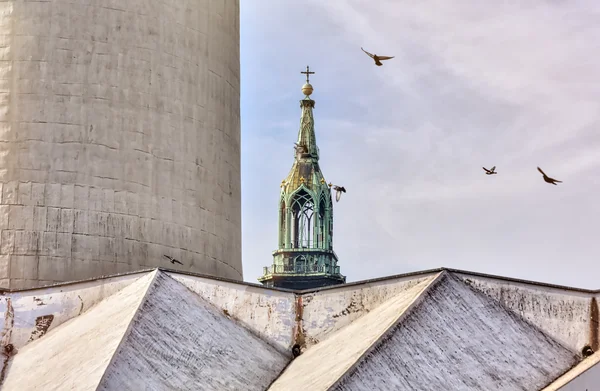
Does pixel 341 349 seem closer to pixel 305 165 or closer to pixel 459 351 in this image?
pixel 459 351

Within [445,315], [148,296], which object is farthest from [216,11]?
[445,315]

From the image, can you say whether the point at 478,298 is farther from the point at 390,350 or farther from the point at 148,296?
the point at 148,296

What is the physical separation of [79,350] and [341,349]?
4.03 m

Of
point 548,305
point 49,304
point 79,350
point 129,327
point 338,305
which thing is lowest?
point 79,350

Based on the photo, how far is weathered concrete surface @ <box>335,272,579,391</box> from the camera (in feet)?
54.0

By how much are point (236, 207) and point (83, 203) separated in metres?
4.38

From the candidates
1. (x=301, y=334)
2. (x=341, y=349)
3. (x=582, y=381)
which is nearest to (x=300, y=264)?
(x=301, y=334)

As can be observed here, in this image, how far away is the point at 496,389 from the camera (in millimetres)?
16688

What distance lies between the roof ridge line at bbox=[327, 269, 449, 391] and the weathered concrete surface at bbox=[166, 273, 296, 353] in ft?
6.20

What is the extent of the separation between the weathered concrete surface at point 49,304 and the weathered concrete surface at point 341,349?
3.92 m

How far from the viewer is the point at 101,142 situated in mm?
23297

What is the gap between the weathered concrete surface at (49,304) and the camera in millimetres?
20719

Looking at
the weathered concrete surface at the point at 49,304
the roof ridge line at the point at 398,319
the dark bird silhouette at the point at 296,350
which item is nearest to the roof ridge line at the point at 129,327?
the weathered concrete surface at the point at 49,304

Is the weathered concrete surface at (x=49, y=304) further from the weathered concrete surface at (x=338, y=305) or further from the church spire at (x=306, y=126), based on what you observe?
the church spire at (x=306, y=126)
